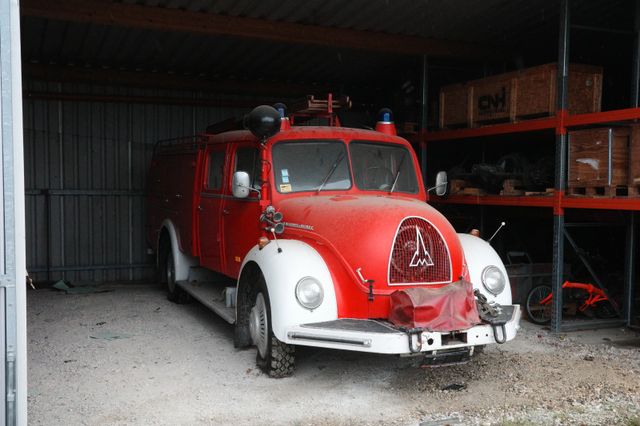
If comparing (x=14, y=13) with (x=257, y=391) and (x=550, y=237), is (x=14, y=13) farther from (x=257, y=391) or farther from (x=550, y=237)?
(x=550, y=237)

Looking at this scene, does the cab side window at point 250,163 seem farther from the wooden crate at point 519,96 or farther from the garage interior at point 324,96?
the wooden crate at point 519,96

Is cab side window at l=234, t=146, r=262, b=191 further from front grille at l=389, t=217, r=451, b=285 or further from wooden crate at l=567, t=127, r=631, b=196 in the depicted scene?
wooden crate at l=567, t=127, r=631, b=196

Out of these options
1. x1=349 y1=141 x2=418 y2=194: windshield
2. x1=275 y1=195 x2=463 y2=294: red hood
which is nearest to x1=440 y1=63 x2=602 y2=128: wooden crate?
x1=349 y1=141 x2=418 y2=194: windshield

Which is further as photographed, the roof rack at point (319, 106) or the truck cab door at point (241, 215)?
the roof rack at point (319, 106)

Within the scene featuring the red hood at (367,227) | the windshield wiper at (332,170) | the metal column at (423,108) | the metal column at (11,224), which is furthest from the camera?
the metal column at (423,108)

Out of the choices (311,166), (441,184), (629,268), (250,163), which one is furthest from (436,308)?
(629,268)

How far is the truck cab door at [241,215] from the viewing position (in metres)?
6.83

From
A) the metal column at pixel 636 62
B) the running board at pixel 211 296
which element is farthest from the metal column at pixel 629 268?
the running board at pixel 211 296

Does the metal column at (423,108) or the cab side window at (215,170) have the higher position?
the metal column at (423,108)

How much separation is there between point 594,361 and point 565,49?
3.86 meters

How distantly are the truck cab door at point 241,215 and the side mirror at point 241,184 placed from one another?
0.20 meters

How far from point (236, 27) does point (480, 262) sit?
5083 millimetres

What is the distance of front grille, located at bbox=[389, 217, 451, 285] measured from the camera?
18.0 ft

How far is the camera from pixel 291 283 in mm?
5367
